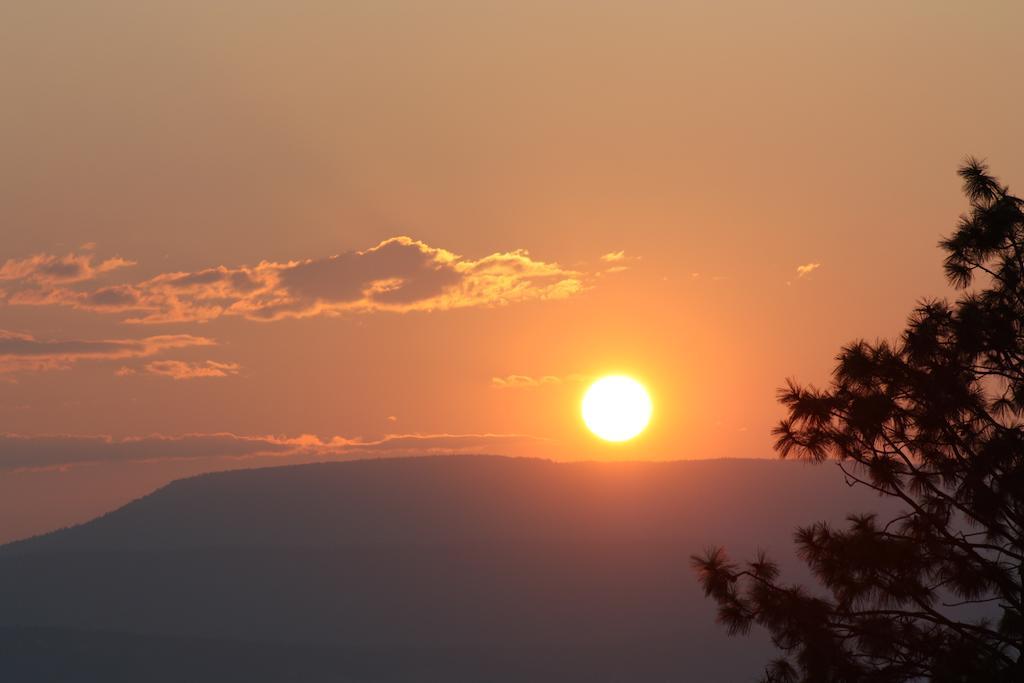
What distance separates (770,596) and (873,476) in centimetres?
315

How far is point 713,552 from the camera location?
28375 millimetres

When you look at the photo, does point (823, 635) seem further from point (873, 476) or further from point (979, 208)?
point (979, 208)

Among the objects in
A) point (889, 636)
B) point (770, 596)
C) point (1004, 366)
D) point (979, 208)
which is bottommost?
point (889, 636)

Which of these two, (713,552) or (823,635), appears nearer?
(823,635)

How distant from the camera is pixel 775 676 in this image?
26891 millimetres

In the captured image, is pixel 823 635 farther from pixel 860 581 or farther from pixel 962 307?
pixel 962 307

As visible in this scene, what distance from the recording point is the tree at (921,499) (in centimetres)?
2569

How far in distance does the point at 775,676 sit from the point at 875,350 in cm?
679

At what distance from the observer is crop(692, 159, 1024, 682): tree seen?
25.7 m

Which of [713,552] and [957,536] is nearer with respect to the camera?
[957,536]

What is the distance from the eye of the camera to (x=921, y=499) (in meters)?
27.1

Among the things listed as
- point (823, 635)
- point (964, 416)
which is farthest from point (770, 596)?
point (964, 416)

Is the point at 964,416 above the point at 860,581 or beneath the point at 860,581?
above

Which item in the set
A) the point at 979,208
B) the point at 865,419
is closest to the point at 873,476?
the point at 865,419
